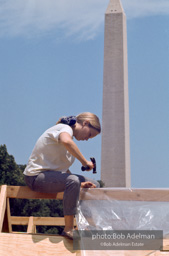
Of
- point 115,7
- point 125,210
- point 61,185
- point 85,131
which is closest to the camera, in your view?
point 125,210

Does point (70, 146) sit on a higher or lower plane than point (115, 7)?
lower

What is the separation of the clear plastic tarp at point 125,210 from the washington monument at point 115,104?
2770cm

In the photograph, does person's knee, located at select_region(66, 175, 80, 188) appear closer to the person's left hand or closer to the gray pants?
the gray pants

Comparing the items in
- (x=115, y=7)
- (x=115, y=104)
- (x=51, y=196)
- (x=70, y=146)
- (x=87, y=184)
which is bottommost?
(x=51, y=196)

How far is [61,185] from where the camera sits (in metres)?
3.94

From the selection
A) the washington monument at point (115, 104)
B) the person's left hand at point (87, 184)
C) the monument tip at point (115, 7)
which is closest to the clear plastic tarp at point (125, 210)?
the person's left hand at point (87, 184)

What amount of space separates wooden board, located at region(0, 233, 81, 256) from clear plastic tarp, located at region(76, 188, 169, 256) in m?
0.22

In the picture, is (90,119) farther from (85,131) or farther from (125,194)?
(125,194)

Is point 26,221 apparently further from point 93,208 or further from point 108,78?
point 108,78

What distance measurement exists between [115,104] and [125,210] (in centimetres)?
2813

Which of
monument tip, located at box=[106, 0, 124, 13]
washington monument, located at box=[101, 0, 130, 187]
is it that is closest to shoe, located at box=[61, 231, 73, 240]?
washington monument, located at box=[101, 0, 130, 187]

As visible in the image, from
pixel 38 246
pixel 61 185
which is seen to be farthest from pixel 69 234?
pixel 61 185

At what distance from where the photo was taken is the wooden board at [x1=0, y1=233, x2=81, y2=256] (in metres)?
3.67

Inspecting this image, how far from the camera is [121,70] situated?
1241 inches
